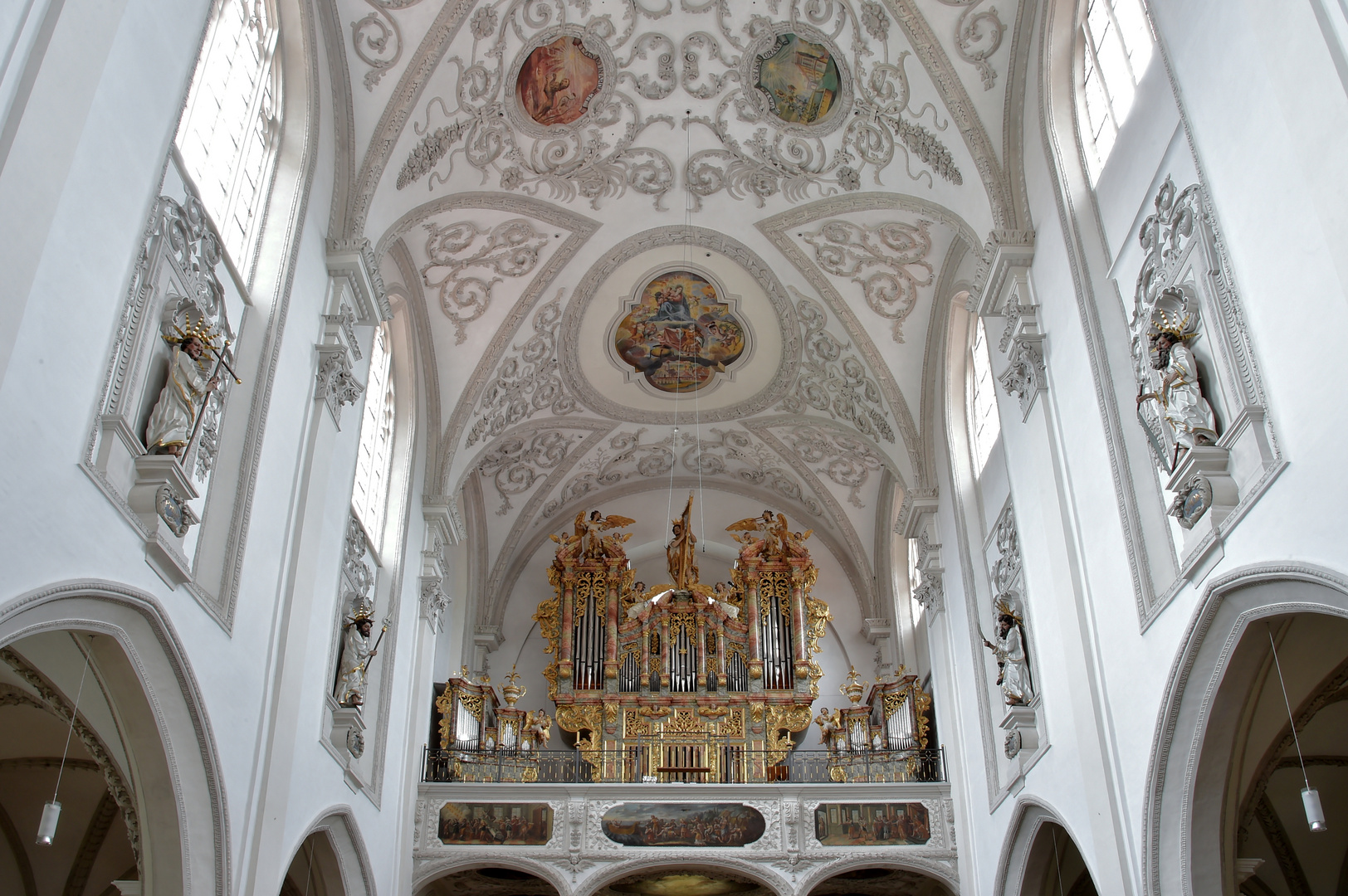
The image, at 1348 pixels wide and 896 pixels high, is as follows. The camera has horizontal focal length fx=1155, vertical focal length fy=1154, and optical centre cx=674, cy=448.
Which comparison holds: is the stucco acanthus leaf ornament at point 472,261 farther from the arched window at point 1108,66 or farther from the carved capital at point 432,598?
the arched window at point 1108,66

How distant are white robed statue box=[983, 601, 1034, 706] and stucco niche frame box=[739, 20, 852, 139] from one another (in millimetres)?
6255

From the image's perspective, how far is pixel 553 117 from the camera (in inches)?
571

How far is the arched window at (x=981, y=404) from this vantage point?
48.4 feet

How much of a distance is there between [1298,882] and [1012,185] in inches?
323

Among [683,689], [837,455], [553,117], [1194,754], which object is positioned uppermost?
[553,117]

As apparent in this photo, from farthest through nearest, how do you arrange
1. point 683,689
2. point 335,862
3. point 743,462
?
point 743,462, point 683,689, point 335,862

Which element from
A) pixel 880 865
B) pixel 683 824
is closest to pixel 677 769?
pixel 683 824

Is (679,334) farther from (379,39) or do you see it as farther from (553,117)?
(379,39)

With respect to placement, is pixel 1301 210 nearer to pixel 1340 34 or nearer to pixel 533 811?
pixel 1340 34

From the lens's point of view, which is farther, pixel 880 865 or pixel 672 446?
pixel 672 446

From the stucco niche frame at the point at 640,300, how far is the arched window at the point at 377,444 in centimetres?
397

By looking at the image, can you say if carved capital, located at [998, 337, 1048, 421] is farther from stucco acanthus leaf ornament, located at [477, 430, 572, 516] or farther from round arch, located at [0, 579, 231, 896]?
stucco acanthus leaf ornament, located at [477, 430, 572, 516]

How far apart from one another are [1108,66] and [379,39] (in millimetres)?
7488

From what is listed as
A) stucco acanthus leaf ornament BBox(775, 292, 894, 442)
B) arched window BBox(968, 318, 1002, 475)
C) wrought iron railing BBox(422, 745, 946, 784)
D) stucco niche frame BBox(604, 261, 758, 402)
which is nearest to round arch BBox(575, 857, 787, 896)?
wrought iron railing BBox(422, 745, 946, 784)
